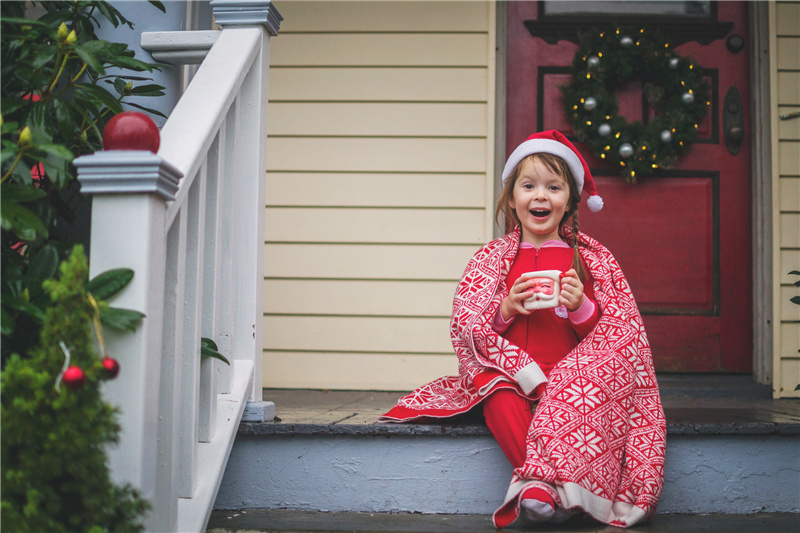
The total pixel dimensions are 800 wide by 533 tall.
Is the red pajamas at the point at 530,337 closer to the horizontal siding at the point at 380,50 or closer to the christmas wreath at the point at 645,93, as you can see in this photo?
the christmas wreath at the point at 645,93

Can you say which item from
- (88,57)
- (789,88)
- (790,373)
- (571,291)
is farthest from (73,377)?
(789,88)

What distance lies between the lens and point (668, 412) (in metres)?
2.28

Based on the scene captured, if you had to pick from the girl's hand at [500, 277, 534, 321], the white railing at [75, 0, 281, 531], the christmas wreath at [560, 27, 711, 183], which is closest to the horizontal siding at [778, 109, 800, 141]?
the christmas wreath at [560, 27, 711, 183]

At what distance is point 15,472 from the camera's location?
1.01 meters

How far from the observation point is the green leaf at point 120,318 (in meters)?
1.14

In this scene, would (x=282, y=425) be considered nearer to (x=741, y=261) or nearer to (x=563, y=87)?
(x=563, y=87)

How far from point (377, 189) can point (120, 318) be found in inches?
82.8

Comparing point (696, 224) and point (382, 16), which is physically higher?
point (382, 16)

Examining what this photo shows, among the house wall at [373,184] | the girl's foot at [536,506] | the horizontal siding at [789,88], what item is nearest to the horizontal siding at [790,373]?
the horizontal siding at [789,88]

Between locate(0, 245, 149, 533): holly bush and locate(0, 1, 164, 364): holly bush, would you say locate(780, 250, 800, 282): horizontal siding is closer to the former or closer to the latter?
locate(0, 1, 164, 364): holly bush

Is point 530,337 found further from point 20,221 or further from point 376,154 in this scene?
point 376,154

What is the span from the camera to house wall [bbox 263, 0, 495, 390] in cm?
313

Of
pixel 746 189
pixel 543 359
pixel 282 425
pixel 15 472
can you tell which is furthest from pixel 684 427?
pixel 746 189

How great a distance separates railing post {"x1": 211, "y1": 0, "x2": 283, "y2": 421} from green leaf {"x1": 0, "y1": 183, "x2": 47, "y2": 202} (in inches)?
25.8
